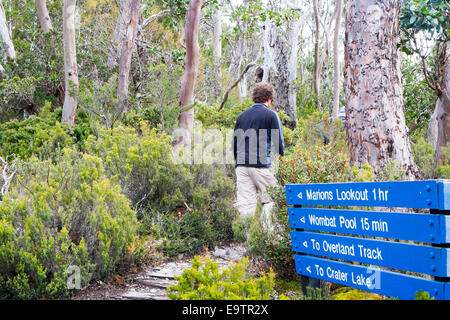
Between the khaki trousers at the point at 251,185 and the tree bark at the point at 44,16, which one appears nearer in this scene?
the khaki trousers at the point at 251,185

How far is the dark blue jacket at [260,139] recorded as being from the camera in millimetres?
5665

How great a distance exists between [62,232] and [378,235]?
2763mm

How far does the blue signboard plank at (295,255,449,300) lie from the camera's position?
2.59 m

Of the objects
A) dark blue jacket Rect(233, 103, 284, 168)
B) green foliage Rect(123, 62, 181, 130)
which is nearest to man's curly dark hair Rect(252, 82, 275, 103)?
dark blue jacket Rect(233, 103, 284, 168)

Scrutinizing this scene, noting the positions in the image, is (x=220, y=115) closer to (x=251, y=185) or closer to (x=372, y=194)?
(x=251, y=185)

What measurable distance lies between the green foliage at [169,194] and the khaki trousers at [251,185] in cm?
61

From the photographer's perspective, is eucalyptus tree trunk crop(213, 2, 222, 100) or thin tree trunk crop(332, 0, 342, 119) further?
eucalyptus tree trunk crop(213, 2, 222, 100)

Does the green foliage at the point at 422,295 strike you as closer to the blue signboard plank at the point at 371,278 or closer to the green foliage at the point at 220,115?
the blue signboard plank at the point at 371,278

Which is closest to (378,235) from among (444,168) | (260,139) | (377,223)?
(377,223)

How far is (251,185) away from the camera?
19.1ft

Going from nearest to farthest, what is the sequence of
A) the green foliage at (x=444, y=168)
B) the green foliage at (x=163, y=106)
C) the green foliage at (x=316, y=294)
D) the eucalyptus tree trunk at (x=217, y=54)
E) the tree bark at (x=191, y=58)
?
the green foliage at (x=316, y=294) → the green foliage at (x=444, y=168) → the green foliage at (x=163, y=106) → the tree bark at (x=191, y=58) → the eucalyptus tree trunk at (x=217, y=54)

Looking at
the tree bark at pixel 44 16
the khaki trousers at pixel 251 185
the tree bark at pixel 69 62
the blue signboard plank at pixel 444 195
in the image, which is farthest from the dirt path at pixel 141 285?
the tree bark at pixel 44 16

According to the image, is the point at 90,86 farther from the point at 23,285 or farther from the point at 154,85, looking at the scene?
the point at 23,285

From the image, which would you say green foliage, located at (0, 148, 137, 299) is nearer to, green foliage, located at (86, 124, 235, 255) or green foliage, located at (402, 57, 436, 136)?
green foliage, located at (86, 124, 235, 255)
